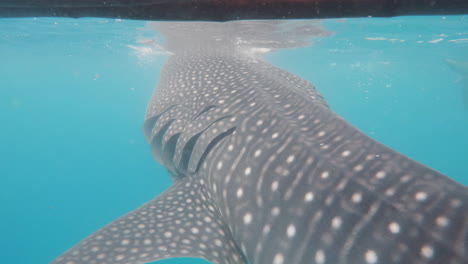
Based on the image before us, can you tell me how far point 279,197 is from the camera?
2395 millimetres

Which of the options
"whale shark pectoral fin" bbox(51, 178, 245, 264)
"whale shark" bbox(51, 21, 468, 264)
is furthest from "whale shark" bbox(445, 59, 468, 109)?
"whale shark pectoral fin" bbox(51, 178, 245, 264)

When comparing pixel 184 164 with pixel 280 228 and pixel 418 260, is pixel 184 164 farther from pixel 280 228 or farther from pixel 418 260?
pixel 418 260

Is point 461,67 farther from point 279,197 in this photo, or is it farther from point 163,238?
point 163,238

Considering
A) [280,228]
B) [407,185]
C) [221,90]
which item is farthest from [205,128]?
[407,185]

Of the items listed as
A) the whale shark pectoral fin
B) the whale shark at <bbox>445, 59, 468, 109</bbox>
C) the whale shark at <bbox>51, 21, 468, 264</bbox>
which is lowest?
the whale shark at <bbox>445, 59, 468, 109</bbox>

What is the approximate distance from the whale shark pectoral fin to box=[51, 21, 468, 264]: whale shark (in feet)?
0.04

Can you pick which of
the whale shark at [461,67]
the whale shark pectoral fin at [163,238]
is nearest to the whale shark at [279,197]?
the whale shark pectoral fin at [163,238]

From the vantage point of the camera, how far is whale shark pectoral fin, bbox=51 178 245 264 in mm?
2531

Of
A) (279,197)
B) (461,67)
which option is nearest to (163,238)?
(279,197)

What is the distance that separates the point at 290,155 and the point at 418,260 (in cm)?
124

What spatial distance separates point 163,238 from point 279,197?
121 cm

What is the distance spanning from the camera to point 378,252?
1731mm

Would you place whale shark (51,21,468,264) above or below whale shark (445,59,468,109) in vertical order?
above

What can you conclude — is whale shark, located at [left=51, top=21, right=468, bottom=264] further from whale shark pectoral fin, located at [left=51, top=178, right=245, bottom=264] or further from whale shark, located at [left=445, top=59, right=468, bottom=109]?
whale shark, located at [left=445, top=59, right=468, bottom=109]
